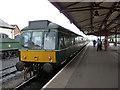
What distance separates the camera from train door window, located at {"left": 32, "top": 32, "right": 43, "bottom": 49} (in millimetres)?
6074

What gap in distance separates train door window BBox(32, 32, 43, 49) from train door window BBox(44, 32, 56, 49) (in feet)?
0.91

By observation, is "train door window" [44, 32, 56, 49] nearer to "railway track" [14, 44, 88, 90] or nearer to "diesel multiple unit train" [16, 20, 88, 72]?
"diesel multiple unit train" [16, 20, 88, 72]

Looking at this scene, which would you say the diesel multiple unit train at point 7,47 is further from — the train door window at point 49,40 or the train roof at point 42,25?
the train door window at point 49,40

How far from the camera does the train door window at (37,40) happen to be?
6.07 meters

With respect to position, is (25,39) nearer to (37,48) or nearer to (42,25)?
(37,48)

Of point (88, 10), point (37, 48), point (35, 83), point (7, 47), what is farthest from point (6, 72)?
point (88, 10)

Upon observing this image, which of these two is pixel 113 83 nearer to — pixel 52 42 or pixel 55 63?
pixel 55 63

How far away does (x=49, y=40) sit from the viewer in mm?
6043

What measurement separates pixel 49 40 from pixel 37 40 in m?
0.67

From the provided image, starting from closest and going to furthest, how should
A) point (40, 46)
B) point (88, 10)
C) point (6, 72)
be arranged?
1. point (40, 46)
2. point (6, 72)
3. point (88, 10)

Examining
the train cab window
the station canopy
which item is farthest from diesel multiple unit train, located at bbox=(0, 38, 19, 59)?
the station canopy

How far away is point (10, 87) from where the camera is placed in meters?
5.47

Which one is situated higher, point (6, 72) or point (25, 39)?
point (25, 39)

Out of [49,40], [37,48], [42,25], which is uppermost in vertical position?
[42,25]
